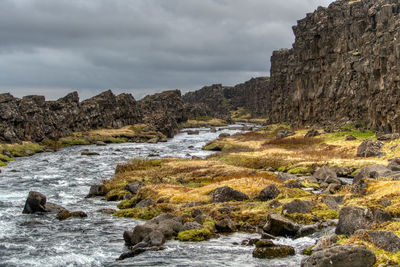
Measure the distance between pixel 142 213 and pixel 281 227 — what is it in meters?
11.6

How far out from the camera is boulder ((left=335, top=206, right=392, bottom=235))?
19.8 m

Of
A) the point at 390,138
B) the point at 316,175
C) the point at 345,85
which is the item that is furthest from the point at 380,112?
the point at 316,175

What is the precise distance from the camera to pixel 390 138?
60.9 metres

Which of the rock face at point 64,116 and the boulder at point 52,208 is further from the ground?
the rock face at point 64,116

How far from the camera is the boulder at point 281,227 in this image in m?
22.4

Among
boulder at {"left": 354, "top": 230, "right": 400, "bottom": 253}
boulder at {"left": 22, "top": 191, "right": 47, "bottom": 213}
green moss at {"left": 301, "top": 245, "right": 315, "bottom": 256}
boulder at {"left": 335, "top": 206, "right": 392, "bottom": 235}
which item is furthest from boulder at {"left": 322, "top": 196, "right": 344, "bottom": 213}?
boulder at {"left": 22, "top": 191, "right": 47, "bottom": 213}

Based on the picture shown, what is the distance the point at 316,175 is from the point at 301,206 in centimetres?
1792

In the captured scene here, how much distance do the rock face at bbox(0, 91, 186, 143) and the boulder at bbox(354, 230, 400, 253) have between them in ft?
291

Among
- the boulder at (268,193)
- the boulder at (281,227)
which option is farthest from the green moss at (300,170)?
the boulder at (281,227)

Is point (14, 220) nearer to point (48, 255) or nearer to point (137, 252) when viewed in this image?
point (48, 255)

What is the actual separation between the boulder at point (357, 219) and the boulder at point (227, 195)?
1137cm

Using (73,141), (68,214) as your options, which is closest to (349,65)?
(73,141)

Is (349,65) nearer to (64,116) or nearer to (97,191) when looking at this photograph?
(97,191)

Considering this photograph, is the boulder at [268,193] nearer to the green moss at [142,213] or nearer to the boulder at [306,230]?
the boulder at [306,230]
